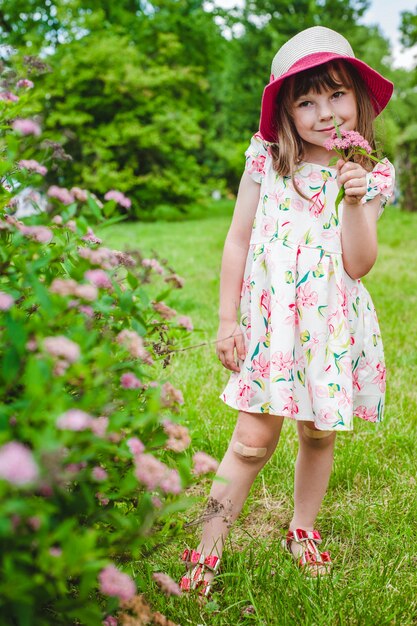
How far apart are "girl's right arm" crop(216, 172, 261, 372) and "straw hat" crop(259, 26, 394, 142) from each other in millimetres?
202

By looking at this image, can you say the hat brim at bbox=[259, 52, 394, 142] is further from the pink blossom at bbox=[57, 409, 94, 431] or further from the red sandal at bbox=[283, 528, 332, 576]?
the pink blossom at bbox=[57, 409, 94, 431]

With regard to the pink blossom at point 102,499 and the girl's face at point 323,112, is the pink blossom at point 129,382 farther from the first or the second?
the girl's face at point 323,112

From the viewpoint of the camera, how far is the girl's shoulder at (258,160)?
2033 mm

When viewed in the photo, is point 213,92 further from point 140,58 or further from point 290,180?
point 290,180

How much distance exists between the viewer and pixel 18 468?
0.64 metres

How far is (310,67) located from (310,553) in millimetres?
1413

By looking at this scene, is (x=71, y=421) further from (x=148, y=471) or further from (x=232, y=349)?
(x=232, y=349)

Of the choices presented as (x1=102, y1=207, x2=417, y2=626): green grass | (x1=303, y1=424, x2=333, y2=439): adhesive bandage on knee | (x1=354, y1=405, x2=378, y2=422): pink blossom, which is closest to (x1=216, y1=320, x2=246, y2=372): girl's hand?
(x1=102, y1=207, x2=417, y2=626): green grass

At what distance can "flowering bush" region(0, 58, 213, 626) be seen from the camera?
29.5 inches

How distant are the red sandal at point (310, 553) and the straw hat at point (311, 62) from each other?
1.26 metres

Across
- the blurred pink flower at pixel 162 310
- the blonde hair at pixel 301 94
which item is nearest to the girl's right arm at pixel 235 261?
the blonde hair at pixel 301 94

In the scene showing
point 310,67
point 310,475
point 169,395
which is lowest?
point 310,475

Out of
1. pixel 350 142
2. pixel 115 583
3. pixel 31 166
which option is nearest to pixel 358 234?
pixel 350 142

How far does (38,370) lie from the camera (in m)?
0.75
